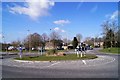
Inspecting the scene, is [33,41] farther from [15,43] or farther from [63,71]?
[63,71]

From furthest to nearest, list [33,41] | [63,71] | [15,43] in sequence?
[15,43] < [33,41] < [63,71]

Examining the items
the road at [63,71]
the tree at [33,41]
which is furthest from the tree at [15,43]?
the road at [63,71]

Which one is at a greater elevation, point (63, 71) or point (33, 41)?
point (33, 41)

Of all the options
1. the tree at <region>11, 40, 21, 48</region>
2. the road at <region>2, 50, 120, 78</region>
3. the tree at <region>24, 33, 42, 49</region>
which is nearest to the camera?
the road at <region>2, 50, 120, 78</region>

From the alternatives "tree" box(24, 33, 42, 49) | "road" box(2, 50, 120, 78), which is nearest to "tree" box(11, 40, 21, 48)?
"tree" box(24, 33, 42, 49)

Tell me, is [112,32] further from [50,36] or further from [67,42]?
[67,42]

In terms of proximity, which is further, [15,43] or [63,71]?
[15,43]

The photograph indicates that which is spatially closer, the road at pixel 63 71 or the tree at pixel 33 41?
the road at pixel 63 71

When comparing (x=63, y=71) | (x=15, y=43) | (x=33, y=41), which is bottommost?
(x=63, y=71)

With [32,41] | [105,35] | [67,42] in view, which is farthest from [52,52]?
[67,42]

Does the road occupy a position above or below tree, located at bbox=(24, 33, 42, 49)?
below

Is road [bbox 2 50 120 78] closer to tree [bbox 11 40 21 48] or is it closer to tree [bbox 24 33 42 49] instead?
tree [bbox 24 33 42 49]

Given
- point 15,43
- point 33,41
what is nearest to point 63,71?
point 33,41

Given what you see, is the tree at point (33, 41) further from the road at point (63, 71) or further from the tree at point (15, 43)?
the road at point (63, 71)
